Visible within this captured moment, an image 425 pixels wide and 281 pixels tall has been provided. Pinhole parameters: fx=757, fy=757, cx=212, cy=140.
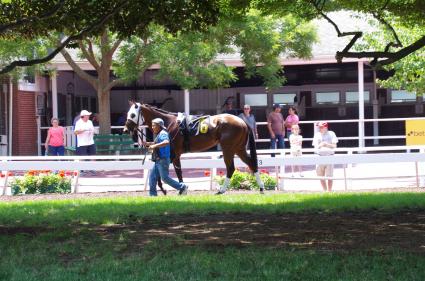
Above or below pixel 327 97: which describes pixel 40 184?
below

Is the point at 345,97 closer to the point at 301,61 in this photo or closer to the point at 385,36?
the point at 301,61

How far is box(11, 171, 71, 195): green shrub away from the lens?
16.9m

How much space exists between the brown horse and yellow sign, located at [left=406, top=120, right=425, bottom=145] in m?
7.58

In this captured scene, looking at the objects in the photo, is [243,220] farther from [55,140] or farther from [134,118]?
[55,140]

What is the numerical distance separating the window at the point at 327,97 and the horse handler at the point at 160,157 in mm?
16720

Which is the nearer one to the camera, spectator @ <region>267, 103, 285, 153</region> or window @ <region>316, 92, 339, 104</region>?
spectator @ <region>267, 103, 285, 153</region>

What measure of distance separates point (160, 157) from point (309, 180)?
551 cm

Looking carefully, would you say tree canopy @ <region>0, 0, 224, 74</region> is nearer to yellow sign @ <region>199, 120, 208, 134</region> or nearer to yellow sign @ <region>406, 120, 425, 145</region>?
yellow sign @ <region>199, 120, 208, 134</region>

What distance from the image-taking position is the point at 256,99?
30.9 m

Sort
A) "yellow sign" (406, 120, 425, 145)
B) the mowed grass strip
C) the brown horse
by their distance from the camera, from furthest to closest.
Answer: "yellow sign" (406, 120, 425, 145), the brown horse, the mowed grass strip

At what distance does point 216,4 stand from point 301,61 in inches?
628

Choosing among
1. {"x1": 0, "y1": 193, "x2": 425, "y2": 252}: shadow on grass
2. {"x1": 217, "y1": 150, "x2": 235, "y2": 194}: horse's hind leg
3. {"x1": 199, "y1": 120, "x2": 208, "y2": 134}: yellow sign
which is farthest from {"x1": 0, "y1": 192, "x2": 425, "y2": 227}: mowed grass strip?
{"x1": 199, "y1": 120, "x2": 208, "y2": 134}: yellow sign

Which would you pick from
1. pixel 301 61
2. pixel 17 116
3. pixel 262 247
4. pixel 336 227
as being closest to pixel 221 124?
pixel 336 227

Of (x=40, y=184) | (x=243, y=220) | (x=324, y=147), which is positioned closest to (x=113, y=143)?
(x=40, y=184)
